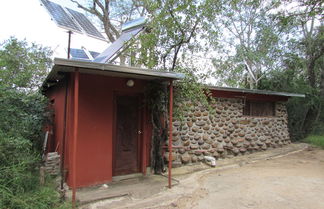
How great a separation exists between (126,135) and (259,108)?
5.48 m

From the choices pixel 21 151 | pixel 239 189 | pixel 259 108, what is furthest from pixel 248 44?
pixel 21 151

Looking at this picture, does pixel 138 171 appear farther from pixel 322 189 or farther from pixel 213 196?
pixel 322 189

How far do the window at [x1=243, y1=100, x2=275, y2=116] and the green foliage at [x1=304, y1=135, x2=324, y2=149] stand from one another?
2.57 metres

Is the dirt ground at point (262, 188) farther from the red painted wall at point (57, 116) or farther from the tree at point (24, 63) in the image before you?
the tree at point (24, 63)

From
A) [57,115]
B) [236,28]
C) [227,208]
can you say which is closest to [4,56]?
[57,115]

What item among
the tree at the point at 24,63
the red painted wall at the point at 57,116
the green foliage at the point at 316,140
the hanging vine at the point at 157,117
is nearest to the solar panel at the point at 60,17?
the red painted wall at the point at 57,116

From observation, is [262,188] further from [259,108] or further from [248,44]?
[248,44]

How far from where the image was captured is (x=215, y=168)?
6.02m

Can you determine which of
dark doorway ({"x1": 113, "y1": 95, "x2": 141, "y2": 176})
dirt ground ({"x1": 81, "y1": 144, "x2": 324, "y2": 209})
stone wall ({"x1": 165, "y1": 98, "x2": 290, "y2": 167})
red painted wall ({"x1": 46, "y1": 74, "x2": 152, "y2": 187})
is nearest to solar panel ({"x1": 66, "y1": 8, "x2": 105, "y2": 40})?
red painted wall ({"x1": 46, "y1": 74, "x2": 152, "y2": 187})

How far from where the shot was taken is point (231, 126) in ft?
23.4

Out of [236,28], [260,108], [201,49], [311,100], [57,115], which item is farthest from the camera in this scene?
[236,28]

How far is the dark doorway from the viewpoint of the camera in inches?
196

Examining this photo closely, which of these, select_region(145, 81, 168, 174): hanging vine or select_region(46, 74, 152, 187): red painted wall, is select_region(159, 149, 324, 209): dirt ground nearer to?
select_region(145, 81, 168, 174): hanging vine

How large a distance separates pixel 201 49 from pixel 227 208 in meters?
4.98
